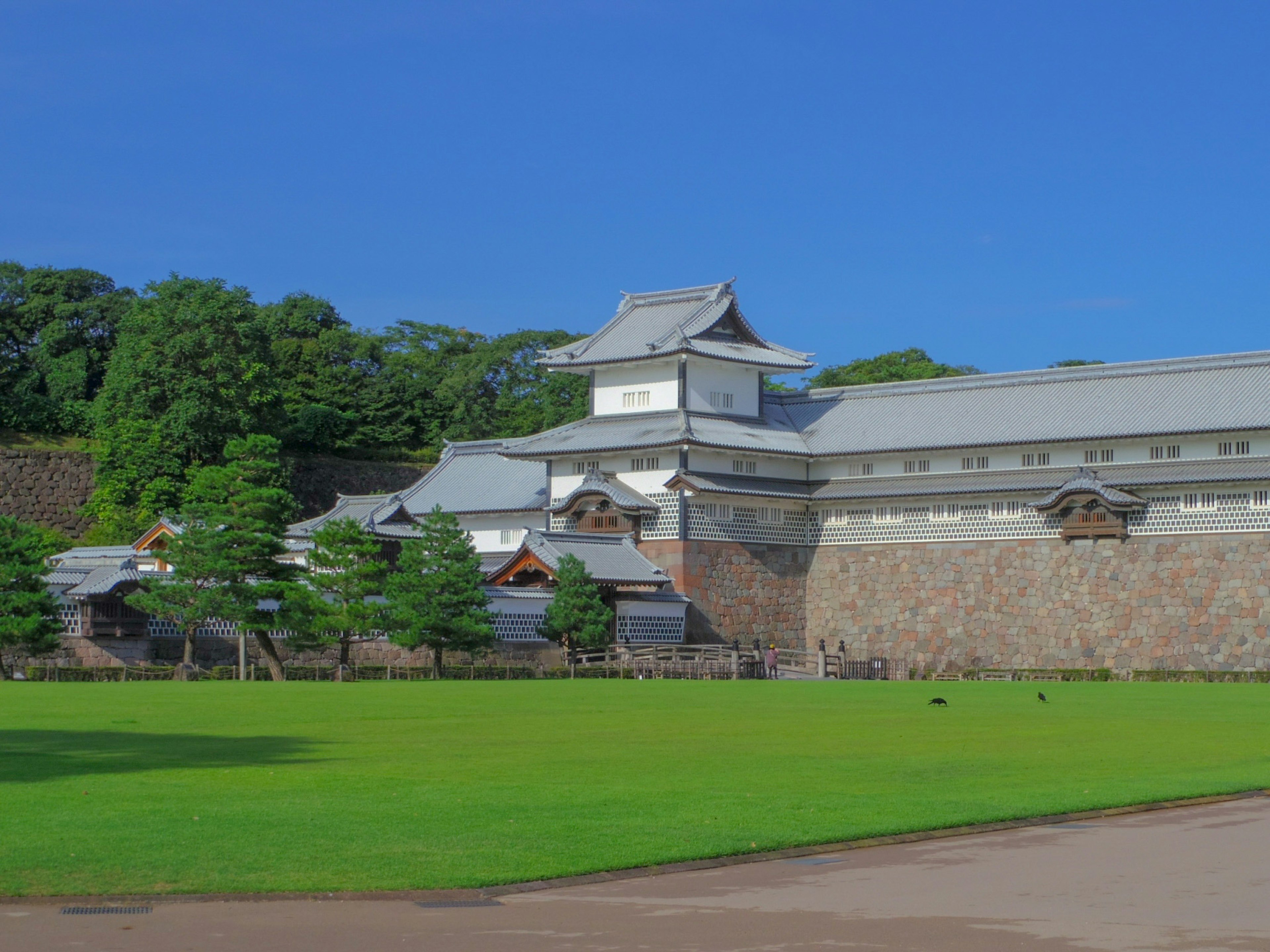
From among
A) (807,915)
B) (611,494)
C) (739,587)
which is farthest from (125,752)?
(739,587)

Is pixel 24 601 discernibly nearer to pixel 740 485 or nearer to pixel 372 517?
pixel 372 517

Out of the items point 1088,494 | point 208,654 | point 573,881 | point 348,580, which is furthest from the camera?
point 1088,494

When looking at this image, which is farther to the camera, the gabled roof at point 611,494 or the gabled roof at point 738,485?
the gabled roof at point 611,494

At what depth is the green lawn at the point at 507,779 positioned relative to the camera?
36.1 feet

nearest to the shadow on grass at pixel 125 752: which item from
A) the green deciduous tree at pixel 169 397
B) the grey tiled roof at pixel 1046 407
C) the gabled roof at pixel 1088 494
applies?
the gabled roof at pixel 1088 494

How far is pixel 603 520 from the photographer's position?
189ft

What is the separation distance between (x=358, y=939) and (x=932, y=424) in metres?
49.6

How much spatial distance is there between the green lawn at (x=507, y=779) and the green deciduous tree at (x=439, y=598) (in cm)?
1445

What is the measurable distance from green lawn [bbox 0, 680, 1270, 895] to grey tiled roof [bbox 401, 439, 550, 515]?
33.7 m

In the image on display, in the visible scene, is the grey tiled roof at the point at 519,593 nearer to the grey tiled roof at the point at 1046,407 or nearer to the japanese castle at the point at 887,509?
the japanese castle at the point at 887,509

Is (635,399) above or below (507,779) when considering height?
above

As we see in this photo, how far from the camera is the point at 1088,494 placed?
51.6m

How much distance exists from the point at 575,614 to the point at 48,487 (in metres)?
28.0

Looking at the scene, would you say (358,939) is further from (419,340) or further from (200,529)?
(419,340)
